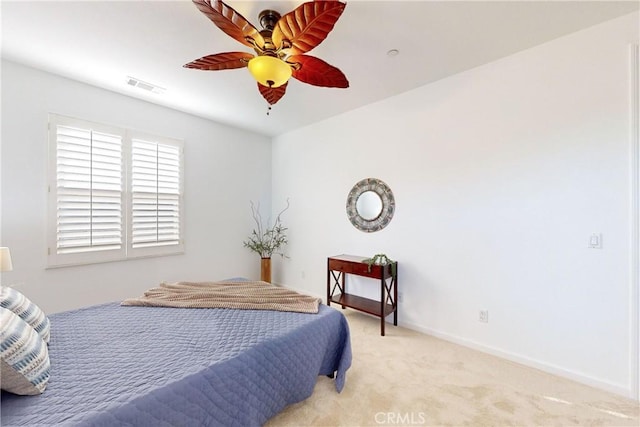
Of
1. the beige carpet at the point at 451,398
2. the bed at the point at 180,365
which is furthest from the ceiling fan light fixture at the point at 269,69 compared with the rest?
the beige carpet at the point at 451,398

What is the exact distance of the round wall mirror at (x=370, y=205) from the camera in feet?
10.6

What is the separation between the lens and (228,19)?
145 centimetres

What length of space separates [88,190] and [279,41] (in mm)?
2724

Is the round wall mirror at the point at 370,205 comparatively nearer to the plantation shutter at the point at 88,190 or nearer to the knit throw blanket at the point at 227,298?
the knit throw blanket at the point at 227,298

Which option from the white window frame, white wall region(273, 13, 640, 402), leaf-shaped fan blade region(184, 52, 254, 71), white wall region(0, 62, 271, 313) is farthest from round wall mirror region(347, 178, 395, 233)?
the white window frame

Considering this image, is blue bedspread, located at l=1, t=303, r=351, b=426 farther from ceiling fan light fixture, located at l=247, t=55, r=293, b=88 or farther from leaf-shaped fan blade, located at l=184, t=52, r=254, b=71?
leaf-shaped fan blade, located at l=184, t=52, r=254, b=71

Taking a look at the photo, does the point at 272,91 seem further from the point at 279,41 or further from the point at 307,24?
the point at 307,24

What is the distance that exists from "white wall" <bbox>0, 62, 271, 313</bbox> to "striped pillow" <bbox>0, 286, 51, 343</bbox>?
1.56 metres

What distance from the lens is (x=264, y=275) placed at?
14.2 feet

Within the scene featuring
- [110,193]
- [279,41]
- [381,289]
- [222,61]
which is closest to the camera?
[279,41]

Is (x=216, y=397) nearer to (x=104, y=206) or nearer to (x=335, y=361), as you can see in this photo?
(x=335, y=361)

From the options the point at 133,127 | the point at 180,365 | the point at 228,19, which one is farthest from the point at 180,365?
the point at 133,127

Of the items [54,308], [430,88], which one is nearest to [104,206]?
[54,308]

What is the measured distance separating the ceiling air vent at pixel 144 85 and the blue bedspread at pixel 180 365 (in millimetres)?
2256
